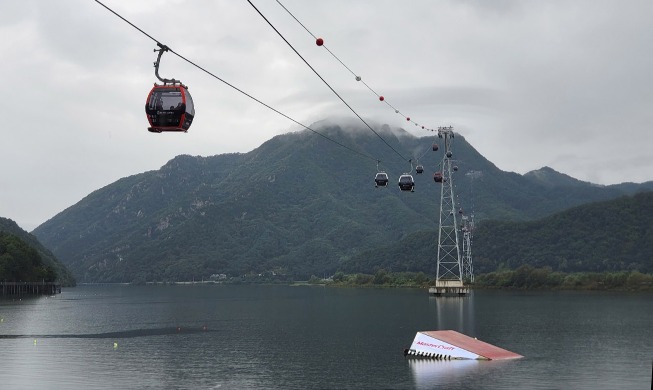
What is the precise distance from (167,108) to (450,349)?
2602 inches

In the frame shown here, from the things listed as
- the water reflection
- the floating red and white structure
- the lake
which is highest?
the floating red and white structure

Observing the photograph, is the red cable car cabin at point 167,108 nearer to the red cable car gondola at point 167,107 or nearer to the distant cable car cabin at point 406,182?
the red cable car gondola at point 167,107

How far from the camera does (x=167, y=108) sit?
179 ft

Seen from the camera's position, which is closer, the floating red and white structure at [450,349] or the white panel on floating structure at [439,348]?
the white panel on floating structure at [439,348]

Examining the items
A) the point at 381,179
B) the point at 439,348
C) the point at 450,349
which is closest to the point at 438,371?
the point at 450,349

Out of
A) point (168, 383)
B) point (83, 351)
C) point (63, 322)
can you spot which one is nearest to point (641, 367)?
point (168, 383)

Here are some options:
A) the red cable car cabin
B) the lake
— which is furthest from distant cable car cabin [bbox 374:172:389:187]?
the red cable car cabin

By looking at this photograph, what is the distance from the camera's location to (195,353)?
122 meters

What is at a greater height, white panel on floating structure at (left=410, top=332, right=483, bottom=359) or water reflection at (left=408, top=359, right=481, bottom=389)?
white panel on floating structure at (left=410, top=332, right=483, bottom=359)

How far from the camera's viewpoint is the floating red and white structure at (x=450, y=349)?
353ft

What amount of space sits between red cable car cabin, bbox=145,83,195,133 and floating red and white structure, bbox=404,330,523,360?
6475cm

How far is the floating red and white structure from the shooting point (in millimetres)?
107562

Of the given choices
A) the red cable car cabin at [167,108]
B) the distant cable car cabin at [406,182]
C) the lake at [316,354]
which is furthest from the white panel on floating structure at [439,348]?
the red cable car cabin at [167,108]

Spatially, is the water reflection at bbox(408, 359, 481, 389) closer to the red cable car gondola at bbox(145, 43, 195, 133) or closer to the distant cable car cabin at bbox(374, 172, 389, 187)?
the distant cable car cabin at bbox(374, 172, 389, 187)
